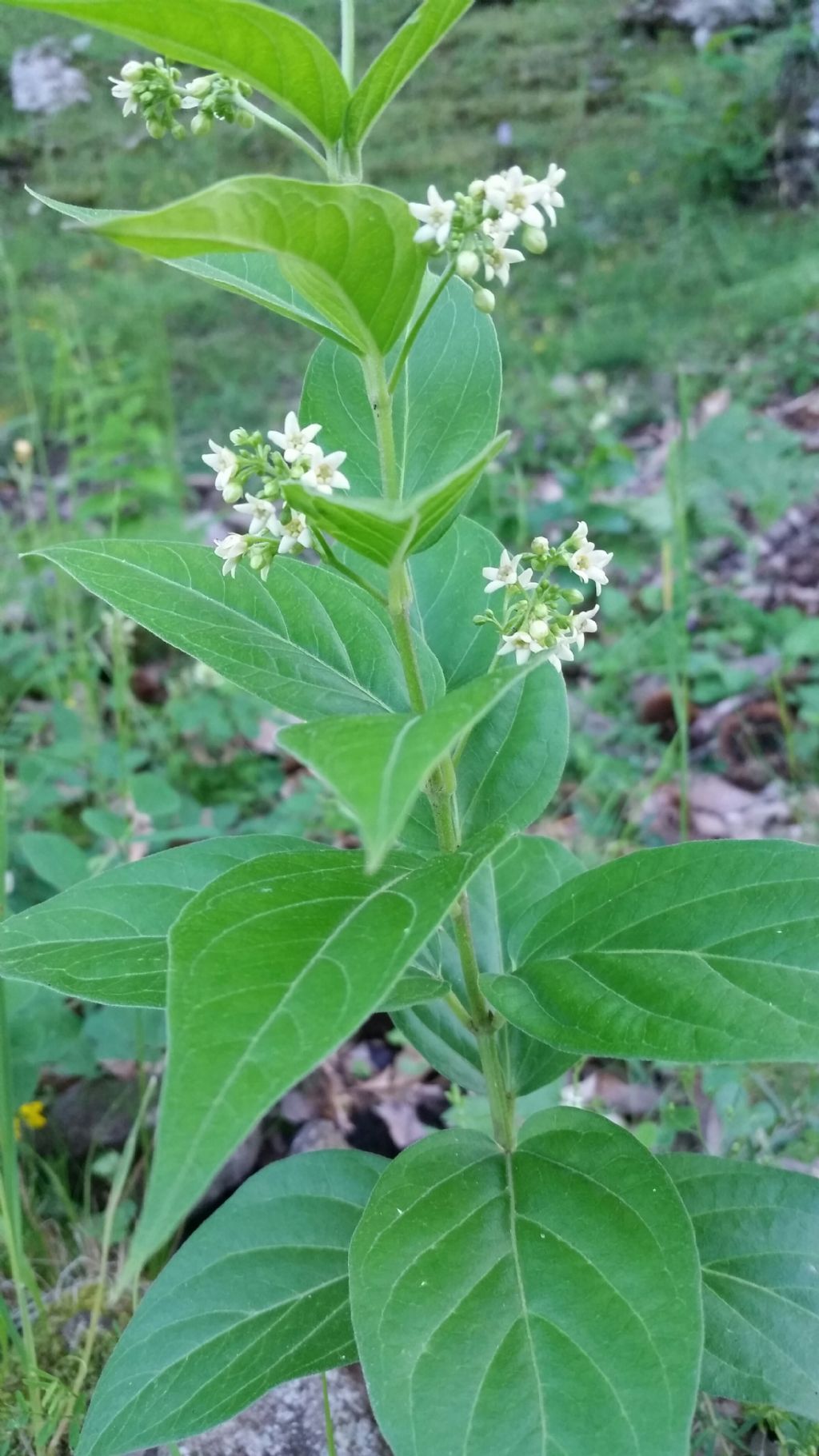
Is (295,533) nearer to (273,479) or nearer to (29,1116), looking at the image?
(273,479)

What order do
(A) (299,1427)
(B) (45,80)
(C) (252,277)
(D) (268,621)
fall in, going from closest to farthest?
1. (C) (252,277)
2. (D) (268,621)
3. (A) (299,1427)
4. (B) (45,80)

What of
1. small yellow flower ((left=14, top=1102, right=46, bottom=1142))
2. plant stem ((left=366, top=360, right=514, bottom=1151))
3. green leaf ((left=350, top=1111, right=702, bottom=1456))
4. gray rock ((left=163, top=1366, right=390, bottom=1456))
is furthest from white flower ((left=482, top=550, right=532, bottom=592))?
small yellow flower ((left=14, top=1102, right=46, bottom=1142))

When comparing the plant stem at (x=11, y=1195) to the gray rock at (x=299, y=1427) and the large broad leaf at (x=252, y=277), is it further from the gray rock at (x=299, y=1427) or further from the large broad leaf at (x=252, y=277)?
the large broad leaf at (x=252, y=277)

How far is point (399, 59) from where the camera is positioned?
41.6 inches

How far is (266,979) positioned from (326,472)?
546mm

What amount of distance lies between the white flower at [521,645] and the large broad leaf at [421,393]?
279 mm

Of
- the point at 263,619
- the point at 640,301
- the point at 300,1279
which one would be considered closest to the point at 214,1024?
the point at 263,619

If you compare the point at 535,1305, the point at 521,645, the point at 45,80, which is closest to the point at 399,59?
the point at 521,645

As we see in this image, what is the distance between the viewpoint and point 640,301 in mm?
5574

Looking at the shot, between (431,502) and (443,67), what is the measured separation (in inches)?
286

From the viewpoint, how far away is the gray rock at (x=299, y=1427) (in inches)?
62.5

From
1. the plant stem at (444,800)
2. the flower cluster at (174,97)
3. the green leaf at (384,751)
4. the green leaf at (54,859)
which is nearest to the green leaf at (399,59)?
the flower cluster at (174,97)

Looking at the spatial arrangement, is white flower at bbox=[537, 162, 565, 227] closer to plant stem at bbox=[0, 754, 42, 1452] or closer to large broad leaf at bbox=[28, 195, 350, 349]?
large broad leaf at bbox=[28, 195, 350, 349]

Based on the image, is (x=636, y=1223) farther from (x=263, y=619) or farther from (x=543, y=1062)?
(x=263, y=619)
